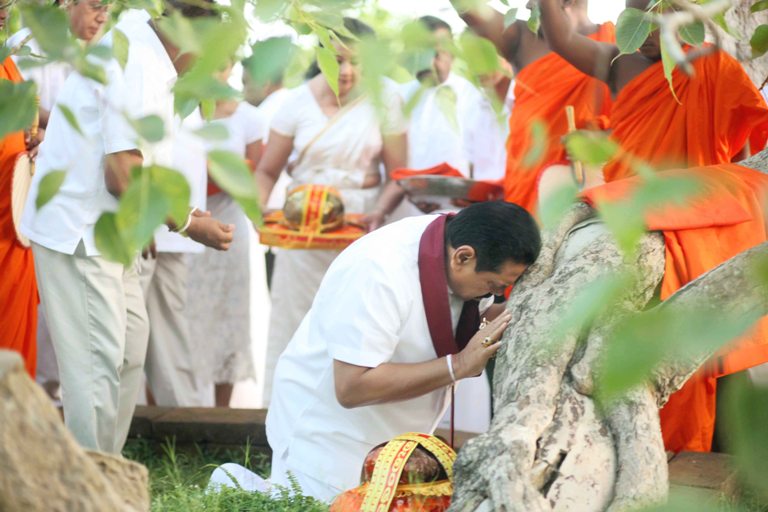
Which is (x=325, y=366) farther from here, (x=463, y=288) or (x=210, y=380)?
(x=210, y=380)

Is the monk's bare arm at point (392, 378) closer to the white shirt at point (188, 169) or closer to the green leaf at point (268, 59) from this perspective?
the green leaf at point (268, 59)

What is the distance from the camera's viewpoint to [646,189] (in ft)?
4.09

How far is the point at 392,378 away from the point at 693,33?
1.27m

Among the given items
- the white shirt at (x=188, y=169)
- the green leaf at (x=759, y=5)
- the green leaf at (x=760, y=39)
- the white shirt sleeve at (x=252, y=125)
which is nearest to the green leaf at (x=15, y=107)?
the green leaf at (x=759, y=5)

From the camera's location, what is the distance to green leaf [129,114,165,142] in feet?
5.34

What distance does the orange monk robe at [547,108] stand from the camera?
4824 mm

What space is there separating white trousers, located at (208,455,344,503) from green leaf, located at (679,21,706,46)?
1667mm

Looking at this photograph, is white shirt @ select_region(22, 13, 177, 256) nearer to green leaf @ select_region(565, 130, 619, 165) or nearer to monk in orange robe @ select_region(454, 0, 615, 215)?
monk in orange robe @ select_region(454, 0, 615, 215)

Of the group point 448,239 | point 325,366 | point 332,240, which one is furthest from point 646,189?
point 332,240

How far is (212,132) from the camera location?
5.36 feet

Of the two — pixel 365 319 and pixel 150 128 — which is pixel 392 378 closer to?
pixel 365 319

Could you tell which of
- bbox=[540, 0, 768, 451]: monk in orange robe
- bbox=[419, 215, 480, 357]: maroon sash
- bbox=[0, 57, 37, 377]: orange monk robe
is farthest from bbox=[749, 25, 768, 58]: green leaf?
bbox=[0, 57, 37, 377]: orange monk robe

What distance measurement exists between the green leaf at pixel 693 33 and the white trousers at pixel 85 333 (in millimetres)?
2047

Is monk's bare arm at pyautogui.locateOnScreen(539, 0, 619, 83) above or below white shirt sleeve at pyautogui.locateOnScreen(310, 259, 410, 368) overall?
above
